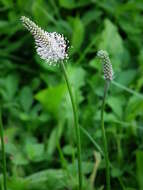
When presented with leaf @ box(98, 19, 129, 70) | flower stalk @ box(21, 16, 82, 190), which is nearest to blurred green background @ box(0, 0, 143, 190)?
leaf @ box(98, 19, 129, 70)

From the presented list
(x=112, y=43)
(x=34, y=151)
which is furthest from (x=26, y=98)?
(x=112, y=43)

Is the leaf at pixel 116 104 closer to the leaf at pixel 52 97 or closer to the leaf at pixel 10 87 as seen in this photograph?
the leaf at pixel 52 97

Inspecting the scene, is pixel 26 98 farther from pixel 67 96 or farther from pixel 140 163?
pixel 140 163

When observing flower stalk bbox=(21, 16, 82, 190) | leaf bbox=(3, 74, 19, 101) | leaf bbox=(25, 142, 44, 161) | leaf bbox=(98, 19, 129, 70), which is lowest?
leaf bbox=(25, 142, 44, 161)

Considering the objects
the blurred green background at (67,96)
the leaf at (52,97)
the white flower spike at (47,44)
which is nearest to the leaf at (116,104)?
the blurred green background at (67,96)

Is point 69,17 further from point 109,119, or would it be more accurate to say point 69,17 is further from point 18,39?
point 109,119

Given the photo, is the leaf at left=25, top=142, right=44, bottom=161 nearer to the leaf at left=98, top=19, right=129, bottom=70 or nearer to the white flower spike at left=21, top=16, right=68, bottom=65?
the leaf at left=98, top=19, right=129, bottom=70
